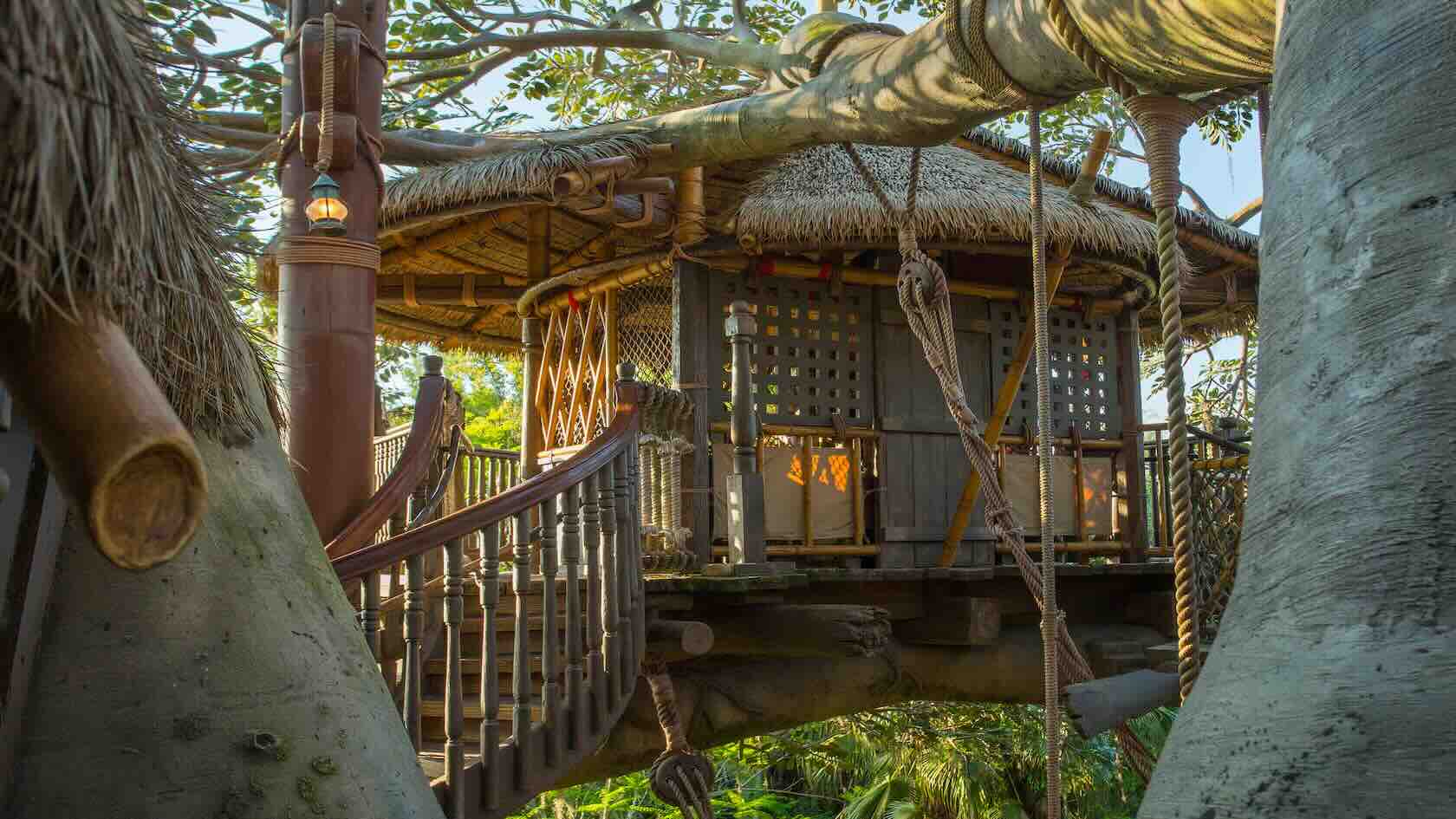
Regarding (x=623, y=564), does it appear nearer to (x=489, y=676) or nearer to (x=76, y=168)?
(x=489, y=676)

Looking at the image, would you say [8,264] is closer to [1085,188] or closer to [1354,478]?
[1354,478]

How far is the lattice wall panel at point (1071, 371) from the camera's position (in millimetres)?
8703

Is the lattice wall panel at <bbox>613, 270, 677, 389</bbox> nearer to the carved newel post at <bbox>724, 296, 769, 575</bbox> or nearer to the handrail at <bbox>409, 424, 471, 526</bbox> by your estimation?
the carved newel post at <bbox>724, 296, 769, 575</bbox>

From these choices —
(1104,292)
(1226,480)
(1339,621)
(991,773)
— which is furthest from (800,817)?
(1339,621)

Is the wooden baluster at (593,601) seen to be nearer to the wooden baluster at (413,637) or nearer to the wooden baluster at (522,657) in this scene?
the wooden baluster at (522,657)

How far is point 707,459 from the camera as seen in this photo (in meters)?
6.21

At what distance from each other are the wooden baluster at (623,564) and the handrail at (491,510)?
3.7 inches

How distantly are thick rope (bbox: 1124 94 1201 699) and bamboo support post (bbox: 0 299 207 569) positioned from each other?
171cm

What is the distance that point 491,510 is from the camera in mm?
3779

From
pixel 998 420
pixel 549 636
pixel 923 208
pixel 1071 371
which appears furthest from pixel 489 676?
pixel 1071 371

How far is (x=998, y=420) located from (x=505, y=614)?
3.95m

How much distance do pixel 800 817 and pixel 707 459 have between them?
7.51m

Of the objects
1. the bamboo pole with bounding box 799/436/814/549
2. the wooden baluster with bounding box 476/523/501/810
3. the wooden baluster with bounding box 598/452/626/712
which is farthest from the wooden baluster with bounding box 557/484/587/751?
the bamboo pole with bounding box 799/436/814/549

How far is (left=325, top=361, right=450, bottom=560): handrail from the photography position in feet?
14.1
